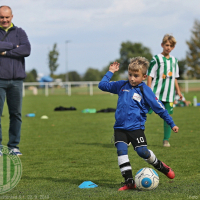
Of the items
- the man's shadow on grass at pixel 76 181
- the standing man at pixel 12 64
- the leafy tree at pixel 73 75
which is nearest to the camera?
the man's shadow on grass at pixel 76 181

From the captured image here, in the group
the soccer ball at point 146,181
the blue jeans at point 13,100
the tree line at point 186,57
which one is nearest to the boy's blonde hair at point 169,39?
the blue jeans at point 13,100

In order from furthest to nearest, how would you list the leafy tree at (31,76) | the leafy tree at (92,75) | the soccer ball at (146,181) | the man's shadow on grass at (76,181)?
the leafy tree at (92,75), the leafy tree at (31,76), the man's shadow on grass at (76,181), the soccer ball at (146,181)

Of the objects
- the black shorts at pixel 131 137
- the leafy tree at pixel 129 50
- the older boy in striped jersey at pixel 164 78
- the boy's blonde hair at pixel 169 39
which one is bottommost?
the black shorts at pixel 131 137

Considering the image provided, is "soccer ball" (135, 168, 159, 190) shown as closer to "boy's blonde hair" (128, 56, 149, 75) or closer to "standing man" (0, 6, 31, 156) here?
"boy's blonde hair" (128, 56, 149, 75)

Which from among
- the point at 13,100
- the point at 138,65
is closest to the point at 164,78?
the point at 13,100

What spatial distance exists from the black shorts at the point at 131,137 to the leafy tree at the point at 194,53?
201 ft

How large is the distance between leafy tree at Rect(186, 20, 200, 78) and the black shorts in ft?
201

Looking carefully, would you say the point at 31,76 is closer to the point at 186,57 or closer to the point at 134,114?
the point at 186,57

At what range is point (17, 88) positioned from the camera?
6785 millimetres

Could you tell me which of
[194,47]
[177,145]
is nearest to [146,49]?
[194,47]

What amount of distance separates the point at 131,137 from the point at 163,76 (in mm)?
3591

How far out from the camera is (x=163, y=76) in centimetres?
791

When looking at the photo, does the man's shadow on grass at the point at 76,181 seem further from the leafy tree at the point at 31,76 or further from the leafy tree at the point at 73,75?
the leafy tree at the point at 73,75

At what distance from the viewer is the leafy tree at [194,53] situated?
6412 centimetres
